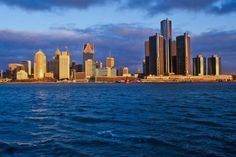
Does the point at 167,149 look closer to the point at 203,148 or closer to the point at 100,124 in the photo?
the point at 203,148

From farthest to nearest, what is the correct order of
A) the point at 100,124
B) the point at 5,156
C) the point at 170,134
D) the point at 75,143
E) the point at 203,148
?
the point at 100,124
the point at 170,134
the point at 75,143
the point at 203,148
the point at 5,156

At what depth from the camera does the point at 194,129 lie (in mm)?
30906

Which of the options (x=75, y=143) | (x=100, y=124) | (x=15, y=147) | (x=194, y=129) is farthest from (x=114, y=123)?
(x=15, y=147)

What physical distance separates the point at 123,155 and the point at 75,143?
477cm

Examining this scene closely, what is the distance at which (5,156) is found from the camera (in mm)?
21516

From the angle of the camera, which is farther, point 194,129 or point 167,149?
point 194,129

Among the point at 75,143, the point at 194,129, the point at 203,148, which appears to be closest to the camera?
the point at 203,148

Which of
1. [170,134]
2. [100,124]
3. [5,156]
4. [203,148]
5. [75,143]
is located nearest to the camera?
[5,156]

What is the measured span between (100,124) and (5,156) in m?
14.6

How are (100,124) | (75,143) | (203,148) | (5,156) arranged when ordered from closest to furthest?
1. (5,156)
2. (203,148)
3. (75,143)
4. (100,124)

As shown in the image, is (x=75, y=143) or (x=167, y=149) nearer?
(x=167, y=149)

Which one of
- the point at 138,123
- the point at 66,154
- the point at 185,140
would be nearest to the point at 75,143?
the point at 66,154

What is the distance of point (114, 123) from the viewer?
118 feet

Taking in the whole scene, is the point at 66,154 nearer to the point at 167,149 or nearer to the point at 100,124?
the point at 167,149
